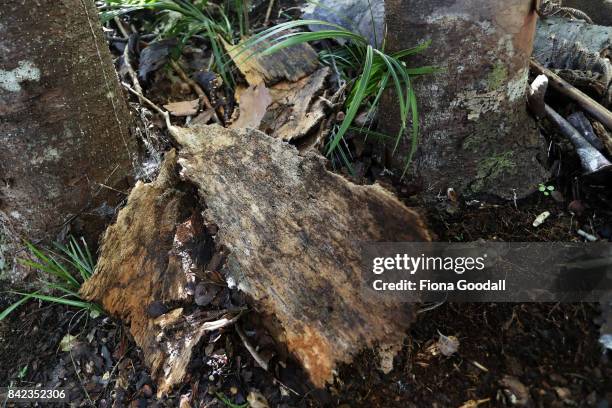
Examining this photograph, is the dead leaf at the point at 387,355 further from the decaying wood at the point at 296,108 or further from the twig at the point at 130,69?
the twig at the point at 130,69

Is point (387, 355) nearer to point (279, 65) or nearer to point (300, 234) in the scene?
point (300, 234)

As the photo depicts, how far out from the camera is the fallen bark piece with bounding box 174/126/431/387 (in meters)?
1.32

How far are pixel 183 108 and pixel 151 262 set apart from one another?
3.09 feet

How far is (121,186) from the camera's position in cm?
177

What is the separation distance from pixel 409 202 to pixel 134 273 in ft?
2.98

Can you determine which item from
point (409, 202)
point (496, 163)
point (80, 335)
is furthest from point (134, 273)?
point (496, 163)

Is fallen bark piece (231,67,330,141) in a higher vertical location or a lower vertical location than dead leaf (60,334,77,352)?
higher

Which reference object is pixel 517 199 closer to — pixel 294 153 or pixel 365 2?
pixel 294 153

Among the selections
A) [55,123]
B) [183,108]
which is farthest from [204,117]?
[55,123]

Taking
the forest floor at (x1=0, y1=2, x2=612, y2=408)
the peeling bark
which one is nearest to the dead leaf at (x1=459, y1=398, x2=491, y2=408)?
the forest floor at (x1=0, y1=2, x2=612, y2=408)

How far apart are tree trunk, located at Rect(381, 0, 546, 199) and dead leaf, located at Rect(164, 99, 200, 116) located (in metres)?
0.95

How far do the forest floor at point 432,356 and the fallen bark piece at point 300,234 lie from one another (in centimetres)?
8

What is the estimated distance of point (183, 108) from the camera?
2.28m

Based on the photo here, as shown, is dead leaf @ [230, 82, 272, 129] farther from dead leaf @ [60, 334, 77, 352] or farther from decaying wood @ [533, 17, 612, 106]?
decaying wood @ [533, 17, 612, 106]
